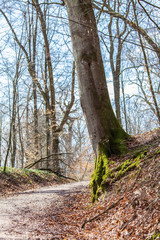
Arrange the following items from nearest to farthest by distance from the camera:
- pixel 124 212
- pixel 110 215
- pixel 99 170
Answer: pixel 124 212
pixel 110 215
pixel 99 170

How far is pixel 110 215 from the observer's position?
4109 millimetres

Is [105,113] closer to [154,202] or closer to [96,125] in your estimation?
[96,125]

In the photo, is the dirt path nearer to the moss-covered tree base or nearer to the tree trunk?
the moss-covered tree base

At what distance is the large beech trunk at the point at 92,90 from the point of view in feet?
20.7

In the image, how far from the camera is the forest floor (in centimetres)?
315

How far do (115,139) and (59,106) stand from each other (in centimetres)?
904

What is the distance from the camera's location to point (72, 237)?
12.0 ft

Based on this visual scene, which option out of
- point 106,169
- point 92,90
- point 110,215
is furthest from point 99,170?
point 92,90

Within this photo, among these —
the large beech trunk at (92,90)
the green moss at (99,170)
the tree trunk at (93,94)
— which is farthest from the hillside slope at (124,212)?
the large beech trunk at (92,90)

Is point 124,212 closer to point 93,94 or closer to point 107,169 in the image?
point 107,169

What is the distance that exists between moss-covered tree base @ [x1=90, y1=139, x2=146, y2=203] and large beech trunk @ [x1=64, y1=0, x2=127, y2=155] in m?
0.22

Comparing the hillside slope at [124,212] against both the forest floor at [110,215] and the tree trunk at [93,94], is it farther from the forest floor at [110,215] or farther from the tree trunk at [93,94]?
the tree trunk at [93,94]

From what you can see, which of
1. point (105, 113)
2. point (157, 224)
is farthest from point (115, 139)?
point (157, 224)

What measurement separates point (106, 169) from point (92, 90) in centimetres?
220
